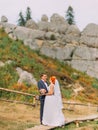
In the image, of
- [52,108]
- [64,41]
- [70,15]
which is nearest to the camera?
[52,108]

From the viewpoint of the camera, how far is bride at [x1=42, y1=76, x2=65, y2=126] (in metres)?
14.2

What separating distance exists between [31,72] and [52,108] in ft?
51.5

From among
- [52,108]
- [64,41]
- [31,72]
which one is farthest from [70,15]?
[52,108]

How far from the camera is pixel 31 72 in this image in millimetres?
29828

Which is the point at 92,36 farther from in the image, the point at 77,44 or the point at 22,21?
the point at 22,21

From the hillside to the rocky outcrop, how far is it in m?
3.18

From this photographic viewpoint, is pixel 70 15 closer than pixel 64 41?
No

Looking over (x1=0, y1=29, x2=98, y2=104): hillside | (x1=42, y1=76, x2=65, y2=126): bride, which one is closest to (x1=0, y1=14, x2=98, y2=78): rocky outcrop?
(x1=0, y1=29, x2=98, y2=104): hillside

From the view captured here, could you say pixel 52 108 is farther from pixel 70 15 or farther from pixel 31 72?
pixel 70 15

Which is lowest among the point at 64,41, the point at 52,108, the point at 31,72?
the point at 52,108

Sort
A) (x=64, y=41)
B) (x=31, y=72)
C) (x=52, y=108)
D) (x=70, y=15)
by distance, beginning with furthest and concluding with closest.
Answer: (x=70, y=15) → (x=64, y=41) → (x=31, y=72) → (x=52, y=108)

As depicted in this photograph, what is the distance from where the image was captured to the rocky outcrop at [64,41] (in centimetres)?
4253

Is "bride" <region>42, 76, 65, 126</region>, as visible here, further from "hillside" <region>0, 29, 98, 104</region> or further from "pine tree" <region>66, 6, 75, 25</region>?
"pine tree" <region>66, 6, 75, 25</region>

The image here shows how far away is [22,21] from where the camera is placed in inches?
2445
